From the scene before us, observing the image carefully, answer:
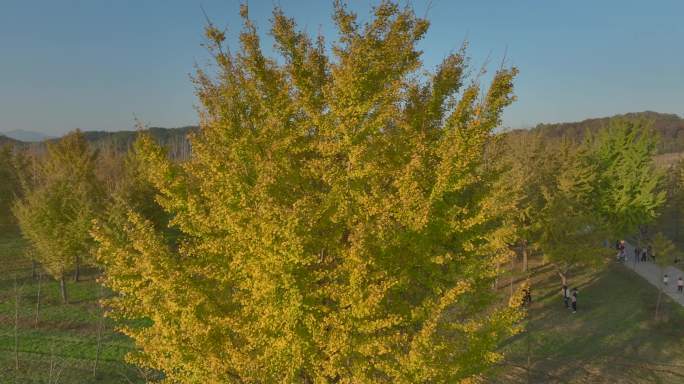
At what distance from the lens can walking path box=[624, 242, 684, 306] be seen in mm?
24337

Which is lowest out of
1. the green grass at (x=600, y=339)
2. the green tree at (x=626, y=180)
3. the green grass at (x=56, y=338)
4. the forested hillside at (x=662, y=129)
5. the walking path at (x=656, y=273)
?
the green grass at (x=600, y=339)

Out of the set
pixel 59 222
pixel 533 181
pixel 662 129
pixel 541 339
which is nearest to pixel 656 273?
pixel 533 181

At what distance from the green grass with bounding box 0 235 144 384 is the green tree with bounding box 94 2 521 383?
7.58m

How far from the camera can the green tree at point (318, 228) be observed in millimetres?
6363

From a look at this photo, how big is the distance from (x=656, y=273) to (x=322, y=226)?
30.7 metres

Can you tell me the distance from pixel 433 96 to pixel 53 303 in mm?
23465

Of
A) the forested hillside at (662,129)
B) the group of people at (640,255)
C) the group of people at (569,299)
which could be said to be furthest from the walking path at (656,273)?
the forested hillside at (662,129)

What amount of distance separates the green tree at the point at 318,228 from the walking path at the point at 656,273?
75.2ft

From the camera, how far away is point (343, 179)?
6.84m

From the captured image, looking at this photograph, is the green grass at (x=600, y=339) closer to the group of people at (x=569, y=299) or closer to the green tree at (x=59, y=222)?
the group of people at (x=569, y=299)

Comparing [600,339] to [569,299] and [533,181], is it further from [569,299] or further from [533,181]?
[533,181]

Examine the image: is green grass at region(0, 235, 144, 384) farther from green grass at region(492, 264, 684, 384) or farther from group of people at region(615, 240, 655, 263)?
group of people at region(615, 240, 655, 263)

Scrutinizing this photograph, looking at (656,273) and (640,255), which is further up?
(640,255)

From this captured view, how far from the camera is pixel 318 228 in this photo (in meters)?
7.04
